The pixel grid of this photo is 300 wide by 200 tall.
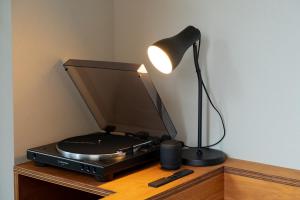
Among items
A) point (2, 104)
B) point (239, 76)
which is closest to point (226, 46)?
point (239, 76)

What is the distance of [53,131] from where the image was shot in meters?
1.76

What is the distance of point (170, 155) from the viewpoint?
5.08 ft

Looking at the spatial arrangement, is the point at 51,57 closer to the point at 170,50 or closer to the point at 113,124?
the point at 113,124

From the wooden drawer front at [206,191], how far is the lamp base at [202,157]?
0.19 feet

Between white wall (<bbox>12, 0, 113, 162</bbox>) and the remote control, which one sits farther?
white wall (<bbox>12, 0, 113, 162</bbox>)

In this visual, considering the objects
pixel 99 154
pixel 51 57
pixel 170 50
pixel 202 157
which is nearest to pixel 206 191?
pixel 202 157

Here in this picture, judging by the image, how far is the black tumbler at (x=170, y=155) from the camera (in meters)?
1.54

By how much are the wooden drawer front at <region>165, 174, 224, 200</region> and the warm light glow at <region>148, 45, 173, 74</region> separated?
393 mm

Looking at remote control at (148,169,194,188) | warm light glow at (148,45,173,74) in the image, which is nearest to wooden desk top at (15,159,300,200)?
remote control at (148,169,194,188)

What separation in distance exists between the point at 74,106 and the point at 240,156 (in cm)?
69

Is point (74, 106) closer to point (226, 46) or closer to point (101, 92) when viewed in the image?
point (101, 92)

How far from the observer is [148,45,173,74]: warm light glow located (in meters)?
1.49

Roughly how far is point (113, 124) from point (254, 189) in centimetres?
61

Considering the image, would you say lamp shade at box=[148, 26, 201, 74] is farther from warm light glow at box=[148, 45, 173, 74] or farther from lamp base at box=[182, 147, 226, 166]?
lamp base at box=[182, 147, 226, 166]
